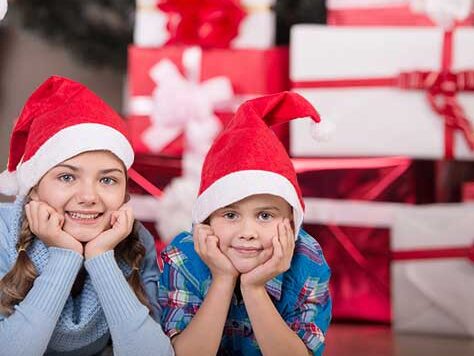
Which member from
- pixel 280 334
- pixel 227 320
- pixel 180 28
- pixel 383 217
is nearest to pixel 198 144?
pixel 180 28

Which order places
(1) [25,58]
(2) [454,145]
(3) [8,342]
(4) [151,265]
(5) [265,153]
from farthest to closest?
(1) [25,58] → (2) [454,145] → (4) [151,265] → (5) [265,153] → (3) [8,342]

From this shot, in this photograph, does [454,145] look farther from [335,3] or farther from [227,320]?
[227,320]

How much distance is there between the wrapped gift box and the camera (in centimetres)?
196

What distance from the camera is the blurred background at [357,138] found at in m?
1.87

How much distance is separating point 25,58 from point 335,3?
3.67 ft

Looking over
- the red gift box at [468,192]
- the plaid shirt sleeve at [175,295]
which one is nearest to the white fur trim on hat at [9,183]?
the plaid shirt sleeve at [175,295]

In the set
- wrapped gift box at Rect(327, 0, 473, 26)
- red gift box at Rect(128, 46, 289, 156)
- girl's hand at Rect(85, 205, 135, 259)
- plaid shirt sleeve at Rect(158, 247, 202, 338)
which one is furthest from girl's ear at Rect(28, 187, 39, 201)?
wrapped gift box at Rect(327, 0, 473, 26)

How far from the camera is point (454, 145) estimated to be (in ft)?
6.22

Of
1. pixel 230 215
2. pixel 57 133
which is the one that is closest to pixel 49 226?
pixel 57 133

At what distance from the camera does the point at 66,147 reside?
118 centimetres

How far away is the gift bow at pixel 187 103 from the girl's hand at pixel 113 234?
2.55 feet

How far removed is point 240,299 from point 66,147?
0.34 meters

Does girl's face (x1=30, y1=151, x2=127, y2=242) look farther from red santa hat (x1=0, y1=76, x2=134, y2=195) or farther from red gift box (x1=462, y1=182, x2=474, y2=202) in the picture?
red gift box (x1=462, y1=182, x2=474, y2=202)

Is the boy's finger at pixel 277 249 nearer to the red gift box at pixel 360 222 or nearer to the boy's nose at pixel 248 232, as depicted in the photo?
the boy's nose at pixel 248 232
